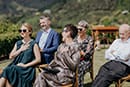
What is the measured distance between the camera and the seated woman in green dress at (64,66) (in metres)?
5.30

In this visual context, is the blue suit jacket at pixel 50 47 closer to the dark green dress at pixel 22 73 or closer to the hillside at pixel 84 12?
the dark green dress at pixel 22 73

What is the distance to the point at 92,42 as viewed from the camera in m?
6.81

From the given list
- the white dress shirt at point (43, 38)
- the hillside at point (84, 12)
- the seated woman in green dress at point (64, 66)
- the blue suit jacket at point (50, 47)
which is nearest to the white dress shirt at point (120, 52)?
the seated woman in green dress at point (64, 66)

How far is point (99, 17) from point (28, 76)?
5374 centimetres

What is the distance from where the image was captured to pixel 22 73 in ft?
18.4

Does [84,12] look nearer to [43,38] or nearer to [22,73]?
[43,38]

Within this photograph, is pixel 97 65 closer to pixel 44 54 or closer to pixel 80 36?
pixel 80 36

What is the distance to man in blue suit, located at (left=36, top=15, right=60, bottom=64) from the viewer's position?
6.14m

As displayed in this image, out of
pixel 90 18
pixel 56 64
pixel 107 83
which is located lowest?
pixel 90 18

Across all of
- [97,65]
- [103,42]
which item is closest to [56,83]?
[97,65]

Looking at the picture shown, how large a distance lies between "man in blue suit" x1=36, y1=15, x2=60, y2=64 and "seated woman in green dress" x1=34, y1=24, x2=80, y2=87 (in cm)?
69

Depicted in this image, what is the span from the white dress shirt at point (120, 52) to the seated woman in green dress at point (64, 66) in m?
0.72

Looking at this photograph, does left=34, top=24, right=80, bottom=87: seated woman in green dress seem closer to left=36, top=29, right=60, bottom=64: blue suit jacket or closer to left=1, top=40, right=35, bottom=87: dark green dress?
left=1, top=40, right=35, bottom=87: dark green dress

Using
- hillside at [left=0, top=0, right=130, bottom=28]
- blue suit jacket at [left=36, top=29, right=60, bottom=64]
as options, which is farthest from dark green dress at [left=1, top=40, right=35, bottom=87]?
hillside at [left=0, top=0, right=130, bottom=28]
